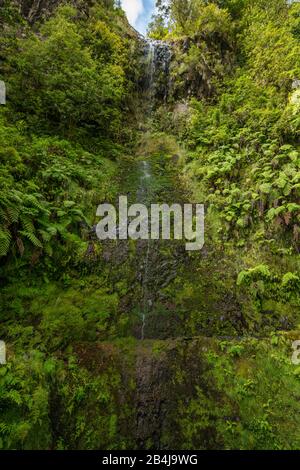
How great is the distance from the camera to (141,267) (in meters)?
6.81

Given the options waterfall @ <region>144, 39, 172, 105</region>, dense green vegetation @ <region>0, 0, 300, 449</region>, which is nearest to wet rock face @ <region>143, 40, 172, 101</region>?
waterfall @ <region>144, 39, 172, 105</region>

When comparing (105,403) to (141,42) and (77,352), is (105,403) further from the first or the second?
(141,42)

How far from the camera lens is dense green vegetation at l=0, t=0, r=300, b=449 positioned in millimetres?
4285

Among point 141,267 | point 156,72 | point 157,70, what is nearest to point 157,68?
point 157,70

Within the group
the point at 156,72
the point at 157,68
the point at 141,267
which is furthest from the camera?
the point at 157,68

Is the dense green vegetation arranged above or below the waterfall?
below

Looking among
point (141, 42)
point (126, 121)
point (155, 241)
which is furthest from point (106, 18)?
point (155, 241)

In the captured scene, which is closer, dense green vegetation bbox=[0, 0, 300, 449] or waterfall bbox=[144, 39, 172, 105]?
dense green vegetation bbox=[0, 0, 300, 449]

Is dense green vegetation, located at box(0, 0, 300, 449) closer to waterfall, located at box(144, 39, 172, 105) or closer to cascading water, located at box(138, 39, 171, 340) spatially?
cascading water, located at box(138, 39, 171, 340)

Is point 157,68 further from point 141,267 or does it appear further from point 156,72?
point 141,267

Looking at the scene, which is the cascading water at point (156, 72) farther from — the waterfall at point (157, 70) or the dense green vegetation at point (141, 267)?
the dense green vegetation at point (141, 267)

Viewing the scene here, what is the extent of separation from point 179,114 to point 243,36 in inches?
228

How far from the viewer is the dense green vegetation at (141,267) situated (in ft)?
14.1

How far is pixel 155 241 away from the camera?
24.7 ft
